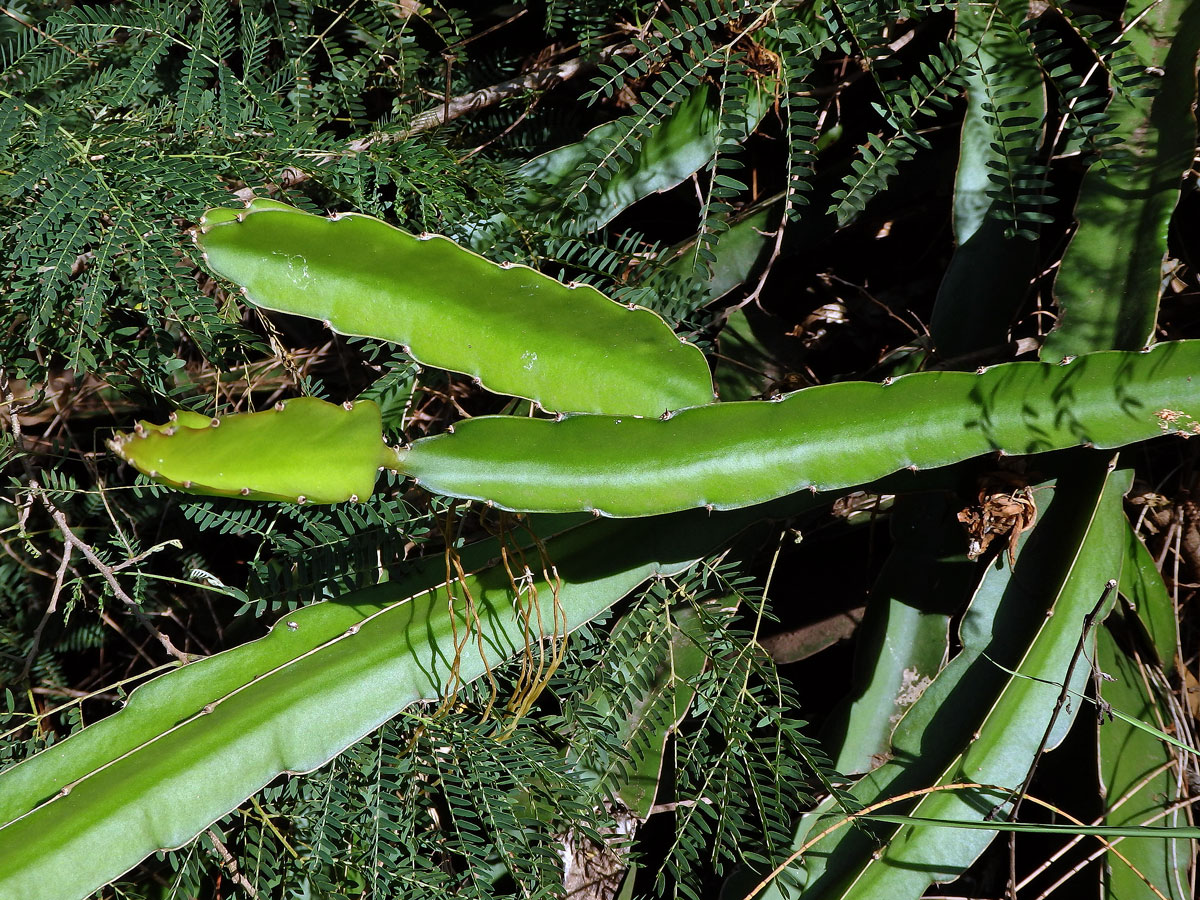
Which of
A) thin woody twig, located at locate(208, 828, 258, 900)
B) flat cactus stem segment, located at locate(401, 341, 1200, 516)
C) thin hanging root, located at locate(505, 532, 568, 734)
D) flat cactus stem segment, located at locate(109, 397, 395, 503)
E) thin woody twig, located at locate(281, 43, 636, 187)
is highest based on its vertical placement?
thin woody twig, located at locate(281, 43, 636, 187)

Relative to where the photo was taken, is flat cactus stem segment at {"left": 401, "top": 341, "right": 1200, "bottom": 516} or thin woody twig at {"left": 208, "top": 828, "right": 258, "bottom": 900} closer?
flat cactus stem segment at {"left": 401, "top": 341, "right": 1200, "bottom": 516}

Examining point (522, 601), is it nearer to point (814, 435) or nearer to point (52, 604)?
point (814, 435)

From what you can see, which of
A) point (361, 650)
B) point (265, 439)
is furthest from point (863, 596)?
point (265, 439)

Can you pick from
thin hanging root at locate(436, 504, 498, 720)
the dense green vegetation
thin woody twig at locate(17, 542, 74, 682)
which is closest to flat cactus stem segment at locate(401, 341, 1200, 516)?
the dense green vegetation

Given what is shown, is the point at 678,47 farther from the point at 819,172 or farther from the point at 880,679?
the point at 880,679

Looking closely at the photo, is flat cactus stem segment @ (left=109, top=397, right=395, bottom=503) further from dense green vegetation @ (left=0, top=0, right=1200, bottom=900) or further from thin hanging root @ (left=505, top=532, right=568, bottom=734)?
thin hanging root @ (left=505, top=532, right=568, bottom=734)

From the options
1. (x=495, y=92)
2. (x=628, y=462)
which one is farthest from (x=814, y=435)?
(x=495, y=92)

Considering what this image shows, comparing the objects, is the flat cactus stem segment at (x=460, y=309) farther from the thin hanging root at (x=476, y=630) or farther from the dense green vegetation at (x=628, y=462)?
the thin hanging root at (x=476, y=630)

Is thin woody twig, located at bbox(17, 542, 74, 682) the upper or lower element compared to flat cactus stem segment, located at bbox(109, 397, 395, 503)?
lower

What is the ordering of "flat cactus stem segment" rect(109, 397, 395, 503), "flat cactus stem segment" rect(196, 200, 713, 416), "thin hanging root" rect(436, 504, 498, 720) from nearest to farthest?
"flat cactus stem segment" rect(109, 397, 395, 503)
"flat cactus stem segment" rect(196, 200, 713, 416)
"thin hanging root" rect(436, 504, 498, 720)
